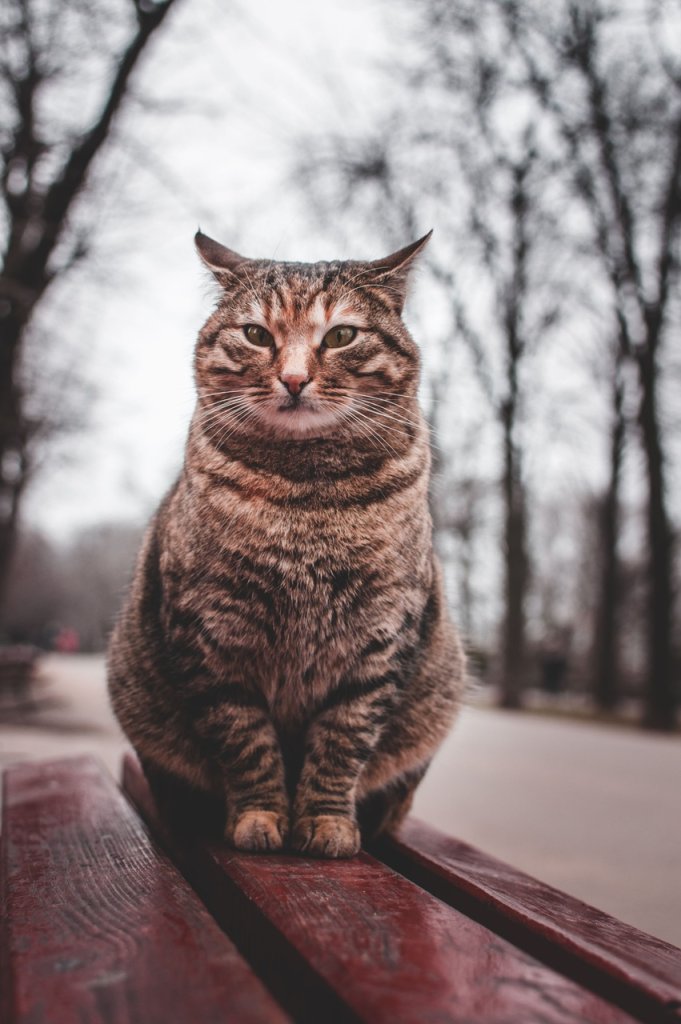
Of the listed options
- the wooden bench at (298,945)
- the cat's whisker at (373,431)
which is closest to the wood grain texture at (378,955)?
the wooden bench at (298,945)

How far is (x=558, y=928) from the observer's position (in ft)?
3.82

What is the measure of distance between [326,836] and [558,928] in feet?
1.92

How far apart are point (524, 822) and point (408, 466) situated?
3175 millimetres

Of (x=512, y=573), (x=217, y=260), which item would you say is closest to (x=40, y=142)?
(x=217, y=260)

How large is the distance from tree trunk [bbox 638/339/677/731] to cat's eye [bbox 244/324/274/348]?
32.5 ft

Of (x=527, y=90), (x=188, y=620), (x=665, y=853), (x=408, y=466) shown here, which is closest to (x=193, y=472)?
(x=188, y=620)

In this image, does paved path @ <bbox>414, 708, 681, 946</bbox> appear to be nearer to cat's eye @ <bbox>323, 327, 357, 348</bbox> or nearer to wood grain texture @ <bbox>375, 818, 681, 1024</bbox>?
wood grain texture @ <bbox>375, 818, 681, 1024</bbox>

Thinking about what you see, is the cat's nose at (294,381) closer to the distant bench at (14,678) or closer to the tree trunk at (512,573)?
the distant bench at (14,678)

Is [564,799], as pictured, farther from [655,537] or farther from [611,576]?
[611,576]

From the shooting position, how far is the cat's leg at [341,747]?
5.79 feet

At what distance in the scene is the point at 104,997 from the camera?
880 millimetres

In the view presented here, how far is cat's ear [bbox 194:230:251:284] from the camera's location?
214 centimetres

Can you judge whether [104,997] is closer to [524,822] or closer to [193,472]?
[193,472]

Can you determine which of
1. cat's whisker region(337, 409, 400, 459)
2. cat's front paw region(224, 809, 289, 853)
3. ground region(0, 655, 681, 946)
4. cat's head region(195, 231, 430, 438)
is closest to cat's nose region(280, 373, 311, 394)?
cat's head region(195, 231, 430, 438)
